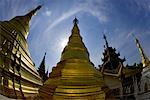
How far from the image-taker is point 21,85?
6930mm

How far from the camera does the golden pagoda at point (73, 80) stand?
5.06m

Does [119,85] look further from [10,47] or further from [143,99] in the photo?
[10,47]

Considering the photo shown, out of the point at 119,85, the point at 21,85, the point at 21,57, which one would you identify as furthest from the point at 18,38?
the point at 119,85

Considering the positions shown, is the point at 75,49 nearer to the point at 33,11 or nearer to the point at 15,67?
the point at 15,67

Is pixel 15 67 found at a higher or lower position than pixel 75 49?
lower

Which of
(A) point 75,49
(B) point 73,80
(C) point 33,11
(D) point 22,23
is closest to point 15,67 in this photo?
(A) point 75,49

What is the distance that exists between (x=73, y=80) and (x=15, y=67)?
242 centimetres

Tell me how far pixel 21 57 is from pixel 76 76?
2.93 metres

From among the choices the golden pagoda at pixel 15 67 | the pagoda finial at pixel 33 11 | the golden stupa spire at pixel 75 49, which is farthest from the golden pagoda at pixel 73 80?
the pagoda finial at pixel 33 11

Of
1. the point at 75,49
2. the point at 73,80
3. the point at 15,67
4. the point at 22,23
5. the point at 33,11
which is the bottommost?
the point at 73,80

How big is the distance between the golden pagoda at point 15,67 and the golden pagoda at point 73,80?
1.06 m

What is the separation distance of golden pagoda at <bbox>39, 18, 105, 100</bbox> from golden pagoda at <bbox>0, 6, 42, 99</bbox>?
1056 mm

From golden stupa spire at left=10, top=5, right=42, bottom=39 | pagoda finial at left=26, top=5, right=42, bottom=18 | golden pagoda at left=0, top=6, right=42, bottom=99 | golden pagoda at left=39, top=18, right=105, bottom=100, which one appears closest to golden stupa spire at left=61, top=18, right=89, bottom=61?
golden pagoda at left=39, top=18, right=105, bottom=100

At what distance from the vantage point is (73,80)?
5285mm
